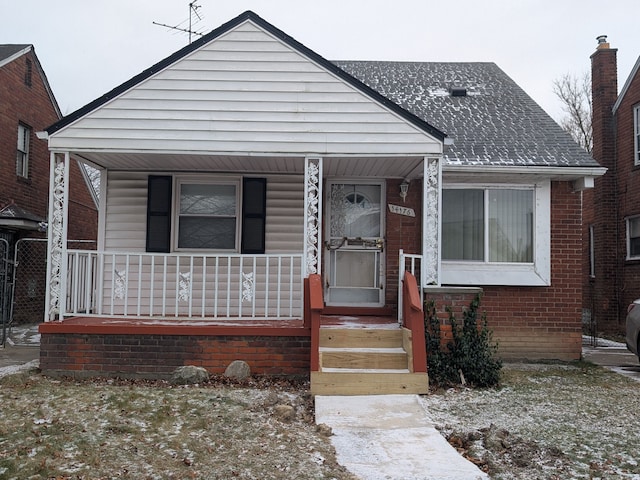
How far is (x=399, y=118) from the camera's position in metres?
7.45

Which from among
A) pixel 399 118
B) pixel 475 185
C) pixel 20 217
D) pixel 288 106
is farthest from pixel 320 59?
pixel 20 217

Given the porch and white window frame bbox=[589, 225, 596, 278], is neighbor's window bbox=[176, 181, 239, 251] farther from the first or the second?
white window frame bbox=[589, 225, 596, 278]

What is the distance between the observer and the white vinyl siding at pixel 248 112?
7406 mm

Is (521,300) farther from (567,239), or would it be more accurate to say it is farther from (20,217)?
(20,217)

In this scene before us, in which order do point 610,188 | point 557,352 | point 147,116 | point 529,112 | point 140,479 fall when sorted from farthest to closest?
point 610,188 → point 529,112 → point 557,352 → point 147,116 → point 140,479

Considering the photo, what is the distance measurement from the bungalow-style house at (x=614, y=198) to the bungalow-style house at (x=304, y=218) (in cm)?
492

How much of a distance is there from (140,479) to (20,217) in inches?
397

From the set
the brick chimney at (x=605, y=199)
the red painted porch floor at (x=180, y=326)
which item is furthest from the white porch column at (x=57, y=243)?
the brick chimney at (x=605, y=199)

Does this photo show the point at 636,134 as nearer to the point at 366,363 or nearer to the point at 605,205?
the point at 605,205

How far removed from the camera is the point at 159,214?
8.65 metres

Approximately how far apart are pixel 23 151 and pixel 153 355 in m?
9.19

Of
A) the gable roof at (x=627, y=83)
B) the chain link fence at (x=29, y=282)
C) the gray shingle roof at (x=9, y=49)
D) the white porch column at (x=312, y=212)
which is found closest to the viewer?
the white porch column at (x=312, y=212)

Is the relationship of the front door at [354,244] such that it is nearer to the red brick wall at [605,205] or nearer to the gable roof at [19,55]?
the red brick wall at [605,205]

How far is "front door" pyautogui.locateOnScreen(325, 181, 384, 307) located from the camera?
29.8ft
